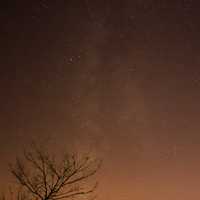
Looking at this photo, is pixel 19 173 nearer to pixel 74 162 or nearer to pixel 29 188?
pixel 29 188

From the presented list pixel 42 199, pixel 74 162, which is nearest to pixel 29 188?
pixel 42 199

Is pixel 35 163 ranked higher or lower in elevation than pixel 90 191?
higher

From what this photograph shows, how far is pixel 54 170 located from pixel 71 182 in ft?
3.14

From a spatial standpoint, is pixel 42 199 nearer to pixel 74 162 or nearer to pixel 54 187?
pixel 54 187

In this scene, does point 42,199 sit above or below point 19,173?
below

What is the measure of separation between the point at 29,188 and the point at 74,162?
236 centimetres

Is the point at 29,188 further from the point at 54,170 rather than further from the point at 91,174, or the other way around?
the point at 91,174

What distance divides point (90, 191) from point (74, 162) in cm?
151

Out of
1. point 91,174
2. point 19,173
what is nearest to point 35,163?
point 19,173

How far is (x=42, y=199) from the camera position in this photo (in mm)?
22375

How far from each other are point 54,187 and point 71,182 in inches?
40.7

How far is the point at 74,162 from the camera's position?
23.5 metres

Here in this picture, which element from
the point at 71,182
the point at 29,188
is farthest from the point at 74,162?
the point at 29,188

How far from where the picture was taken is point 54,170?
2309 cm
